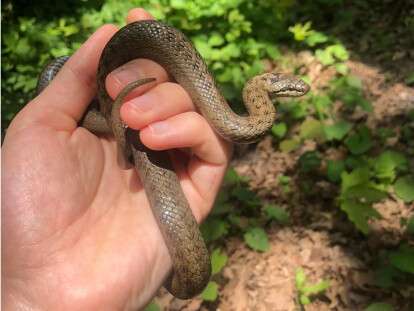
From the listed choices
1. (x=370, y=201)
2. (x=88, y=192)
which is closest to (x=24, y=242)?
(x=88, y=192)

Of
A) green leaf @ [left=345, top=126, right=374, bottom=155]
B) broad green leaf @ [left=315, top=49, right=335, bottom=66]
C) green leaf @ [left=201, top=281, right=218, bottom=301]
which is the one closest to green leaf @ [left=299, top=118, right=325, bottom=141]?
green leaf @ [left=345, top=126, right=374, bottom=155]

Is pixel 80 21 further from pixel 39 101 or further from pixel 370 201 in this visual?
pixel 370 201

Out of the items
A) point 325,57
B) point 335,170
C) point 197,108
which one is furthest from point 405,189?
point 325,57

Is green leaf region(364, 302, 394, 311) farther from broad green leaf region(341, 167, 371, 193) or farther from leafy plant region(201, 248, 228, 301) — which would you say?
leafy plant region(201, 248, 228, 301)

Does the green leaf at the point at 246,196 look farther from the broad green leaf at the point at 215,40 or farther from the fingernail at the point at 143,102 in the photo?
the fingernail at the point at 143,102

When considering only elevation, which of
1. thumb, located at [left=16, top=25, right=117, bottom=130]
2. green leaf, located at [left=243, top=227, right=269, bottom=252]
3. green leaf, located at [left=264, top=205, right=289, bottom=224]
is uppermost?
thumb, located at [left=16, top=25, right=117, bottom=130]

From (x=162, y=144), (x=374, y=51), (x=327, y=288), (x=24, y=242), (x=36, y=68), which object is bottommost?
(x=327, y=288)

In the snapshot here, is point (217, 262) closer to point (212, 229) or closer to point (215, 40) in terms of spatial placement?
point (212, 229)
